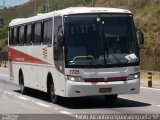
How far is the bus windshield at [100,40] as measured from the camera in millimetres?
17750

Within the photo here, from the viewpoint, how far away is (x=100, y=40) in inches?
710

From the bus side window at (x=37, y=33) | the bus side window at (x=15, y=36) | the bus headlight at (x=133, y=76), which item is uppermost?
the bus side window at (x=37, y=33)

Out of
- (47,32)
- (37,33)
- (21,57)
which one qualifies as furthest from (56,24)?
(21,57)

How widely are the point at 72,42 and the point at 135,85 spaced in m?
2.39

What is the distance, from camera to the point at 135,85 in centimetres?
1812

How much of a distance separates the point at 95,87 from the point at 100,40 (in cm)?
150

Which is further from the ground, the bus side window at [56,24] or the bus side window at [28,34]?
the bus side window at [56,24]

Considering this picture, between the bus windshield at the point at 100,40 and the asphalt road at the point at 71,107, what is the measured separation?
1.45m

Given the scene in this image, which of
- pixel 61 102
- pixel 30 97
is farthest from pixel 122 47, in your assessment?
pixel 30 97

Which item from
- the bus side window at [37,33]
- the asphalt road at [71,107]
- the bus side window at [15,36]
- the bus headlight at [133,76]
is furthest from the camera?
the bus side window at [15,36]

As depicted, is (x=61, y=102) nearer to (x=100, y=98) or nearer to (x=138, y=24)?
(x=100, y=98)

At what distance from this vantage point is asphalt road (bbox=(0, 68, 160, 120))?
16.2 metres

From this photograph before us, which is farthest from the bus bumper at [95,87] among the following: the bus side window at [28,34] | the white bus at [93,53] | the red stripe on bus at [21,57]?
the bus side window at [28,34]

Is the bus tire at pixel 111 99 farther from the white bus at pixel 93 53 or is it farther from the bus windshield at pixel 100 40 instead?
the bus windshield at pixel 100 40
